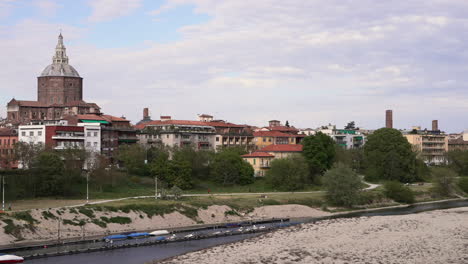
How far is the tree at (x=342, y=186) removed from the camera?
98.4 metres

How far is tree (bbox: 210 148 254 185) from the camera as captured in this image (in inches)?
4439

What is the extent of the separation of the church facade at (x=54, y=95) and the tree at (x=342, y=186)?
212ft

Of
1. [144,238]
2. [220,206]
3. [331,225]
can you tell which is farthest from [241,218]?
[144,238]

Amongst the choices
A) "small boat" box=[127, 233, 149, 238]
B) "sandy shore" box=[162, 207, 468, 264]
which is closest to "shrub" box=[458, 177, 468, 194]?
"sandy shore" box=[162, 207, 468, 264]

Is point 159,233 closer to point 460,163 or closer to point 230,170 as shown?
point 230,170

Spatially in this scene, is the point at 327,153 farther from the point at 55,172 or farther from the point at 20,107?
the point at 20,107

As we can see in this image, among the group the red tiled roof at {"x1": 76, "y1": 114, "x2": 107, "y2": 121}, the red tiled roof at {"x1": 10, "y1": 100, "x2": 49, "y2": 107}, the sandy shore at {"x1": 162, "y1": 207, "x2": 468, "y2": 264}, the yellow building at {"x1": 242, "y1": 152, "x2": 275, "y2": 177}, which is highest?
the red tiled roof at {"x1": 10, "y1": 100, "x2": 49, "y2": 107}

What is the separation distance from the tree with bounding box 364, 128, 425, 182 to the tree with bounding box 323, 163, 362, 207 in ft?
Answer: 114

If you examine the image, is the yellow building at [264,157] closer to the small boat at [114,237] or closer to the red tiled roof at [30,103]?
the red tiled roof at [30,103]

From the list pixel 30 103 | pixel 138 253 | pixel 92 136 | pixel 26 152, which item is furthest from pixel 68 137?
pixel 138 253

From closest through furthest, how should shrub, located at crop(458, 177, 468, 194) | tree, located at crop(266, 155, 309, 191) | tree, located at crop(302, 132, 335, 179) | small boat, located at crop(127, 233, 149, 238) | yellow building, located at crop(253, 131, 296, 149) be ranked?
1. small boat, located at crop(127, 233, 149, 238)
2. tree, located at crop(266, 155, 309, 191)
3. tree, located at crop(302, 132, 335, 179)
4. shrub, located at crop(458, 177, 468, 194)
5. yellow building, located at crop(253, 131, 296, 149)

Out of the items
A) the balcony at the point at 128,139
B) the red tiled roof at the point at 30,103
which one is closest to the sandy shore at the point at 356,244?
the balcony at the point at 128,139

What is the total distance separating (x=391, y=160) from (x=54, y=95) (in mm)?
82400

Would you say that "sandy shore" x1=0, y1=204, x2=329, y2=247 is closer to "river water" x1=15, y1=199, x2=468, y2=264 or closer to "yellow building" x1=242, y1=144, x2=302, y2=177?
"river water" x1=15, y1=199, x2=468, y2=264
